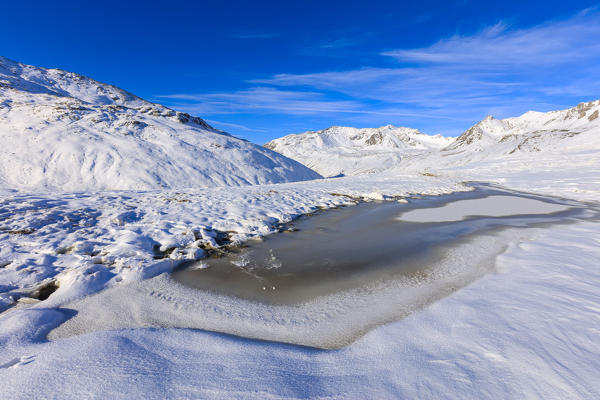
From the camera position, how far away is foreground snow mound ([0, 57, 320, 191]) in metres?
21.2

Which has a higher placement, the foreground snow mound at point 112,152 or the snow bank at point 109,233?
the foreground snow mound at point 112,152

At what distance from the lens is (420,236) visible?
26.6ft

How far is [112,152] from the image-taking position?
2492 centimetres

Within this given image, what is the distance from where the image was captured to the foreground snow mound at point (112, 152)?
69.6 ft

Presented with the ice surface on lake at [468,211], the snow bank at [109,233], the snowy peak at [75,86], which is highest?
the snowy peak at [75,86]

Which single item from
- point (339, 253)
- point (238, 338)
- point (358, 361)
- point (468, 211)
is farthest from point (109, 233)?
point (468, 211)

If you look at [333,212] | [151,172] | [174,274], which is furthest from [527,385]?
[151,172]

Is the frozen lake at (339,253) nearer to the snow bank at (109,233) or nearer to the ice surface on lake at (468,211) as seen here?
the ice surface on lake at (468,211)

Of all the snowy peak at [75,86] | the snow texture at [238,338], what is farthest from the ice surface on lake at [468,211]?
the snowy peak at [75,86]

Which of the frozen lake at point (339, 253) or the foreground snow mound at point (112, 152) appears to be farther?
the foreground snow mound at point (112, 152)

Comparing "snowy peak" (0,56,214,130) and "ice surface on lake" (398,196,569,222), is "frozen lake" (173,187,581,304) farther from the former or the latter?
"snowy peak" (0,56,214,130)

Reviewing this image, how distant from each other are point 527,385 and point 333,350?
188cm

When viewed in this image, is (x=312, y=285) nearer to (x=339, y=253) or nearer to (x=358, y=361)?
(x=339, y=253)

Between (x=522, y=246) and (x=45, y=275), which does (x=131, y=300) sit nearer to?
(x=45, y=275)
